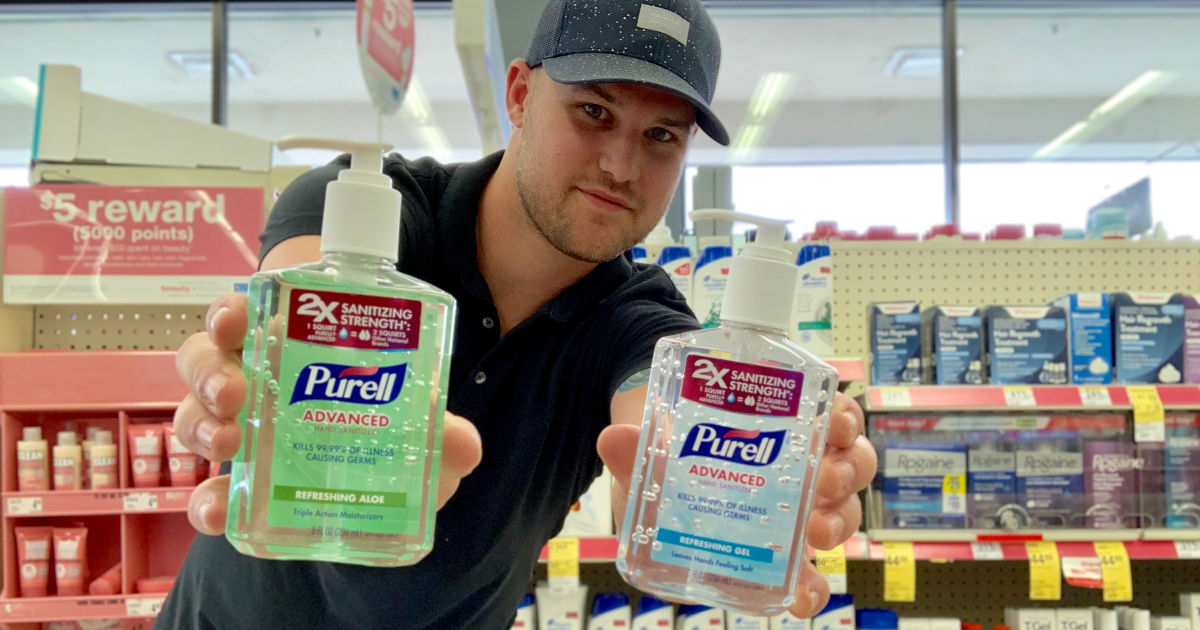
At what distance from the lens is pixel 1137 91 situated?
5613 millimetres

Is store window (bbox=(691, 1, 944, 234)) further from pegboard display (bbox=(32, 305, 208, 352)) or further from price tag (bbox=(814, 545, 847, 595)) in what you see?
pegboard display (bbox=(32, 305, 208, 352))

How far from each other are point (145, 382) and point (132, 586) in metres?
0.43

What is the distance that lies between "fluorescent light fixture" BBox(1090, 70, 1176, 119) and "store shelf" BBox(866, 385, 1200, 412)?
3.94 m

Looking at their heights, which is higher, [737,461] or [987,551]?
[737,461]

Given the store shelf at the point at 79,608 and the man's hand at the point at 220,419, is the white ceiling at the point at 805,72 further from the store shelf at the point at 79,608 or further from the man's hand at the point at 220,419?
the man's hand at the point at 220,419

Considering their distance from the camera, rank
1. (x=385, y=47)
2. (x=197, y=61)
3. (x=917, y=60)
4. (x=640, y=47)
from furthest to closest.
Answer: (x=917, y=60)
(x=197, y=61)
(x=385, y=47)
(x=640, y=47)

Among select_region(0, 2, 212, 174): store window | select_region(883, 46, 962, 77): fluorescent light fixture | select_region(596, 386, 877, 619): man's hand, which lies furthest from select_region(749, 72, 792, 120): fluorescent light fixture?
select_region(596, 386, 877, 619): man's hand

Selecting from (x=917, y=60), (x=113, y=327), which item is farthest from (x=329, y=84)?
(x=113, y=327)

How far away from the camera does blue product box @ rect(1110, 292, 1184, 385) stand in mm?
2402

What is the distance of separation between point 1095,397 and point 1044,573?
45cm

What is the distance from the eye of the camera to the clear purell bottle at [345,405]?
60 centimetres

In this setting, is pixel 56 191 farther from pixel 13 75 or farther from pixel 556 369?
pixel 13 75

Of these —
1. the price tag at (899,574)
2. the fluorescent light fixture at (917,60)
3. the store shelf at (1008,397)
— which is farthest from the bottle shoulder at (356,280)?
the fluorescent light fixture at (917,60)

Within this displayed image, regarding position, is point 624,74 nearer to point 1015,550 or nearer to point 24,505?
point 24,505
